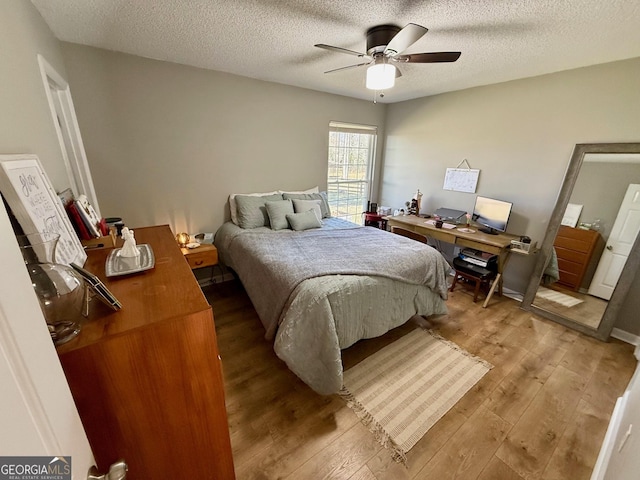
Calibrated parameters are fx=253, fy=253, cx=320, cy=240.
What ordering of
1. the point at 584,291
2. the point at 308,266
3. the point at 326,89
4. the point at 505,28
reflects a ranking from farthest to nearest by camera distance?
the point at 326,89 → the point at 584,291 → the point at 308,266 → the point at 505,28

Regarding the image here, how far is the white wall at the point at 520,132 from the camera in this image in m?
2.18

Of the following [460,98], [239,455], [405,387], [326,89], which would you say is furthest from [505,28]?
[239,455]

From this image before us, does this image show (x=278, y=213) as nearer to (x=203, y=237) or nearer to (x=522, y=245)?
(x=203, y=237)

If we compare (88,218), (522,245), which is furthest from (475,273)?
(88,218)

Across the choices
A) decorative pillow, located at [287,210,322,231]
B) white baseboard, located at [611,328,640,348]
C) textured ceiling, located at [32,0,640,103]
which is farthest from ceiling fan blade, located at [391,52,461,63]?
white baseboard, located at [611,328,640,348]

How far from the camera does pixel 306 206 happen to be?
3078mm

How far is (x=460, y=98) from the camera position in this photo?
3.11 meters

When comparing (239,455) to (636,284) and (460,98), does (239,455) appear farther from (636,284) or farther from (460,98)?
(460,98)

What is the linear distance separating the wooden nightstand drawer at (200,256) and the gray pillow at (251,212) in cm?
48

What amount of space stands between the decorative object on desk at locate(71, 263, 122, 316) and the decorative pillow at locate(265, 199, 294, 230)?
2.05 meters

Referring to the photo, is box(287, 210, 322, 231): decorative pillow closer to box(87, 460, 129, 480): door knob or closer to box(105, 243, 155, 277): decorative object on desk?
box(105, 243, 155, 277): decorative object on desk

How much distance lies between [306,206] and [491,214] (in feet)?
7.07

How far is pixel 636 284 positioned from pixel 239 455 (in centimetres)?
331

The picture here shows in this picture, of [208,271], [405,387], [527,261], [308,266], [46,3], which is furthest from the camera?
[208,271]
